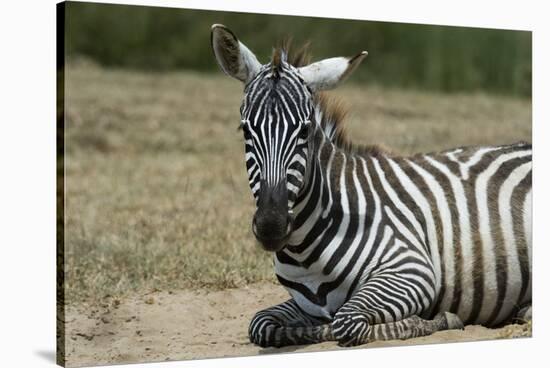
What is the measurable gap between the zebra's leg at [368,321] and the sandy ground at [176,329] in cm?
7

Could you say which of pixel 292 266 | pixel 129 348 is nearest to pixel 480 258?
pixel 292 266

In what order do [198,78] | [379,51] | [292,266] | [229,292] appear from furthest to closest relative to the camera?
[198,78] → [379,51] → [229,292] → [292,266]

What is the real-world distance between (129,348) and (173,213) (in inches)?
119

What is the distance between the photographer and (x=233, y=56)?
5.79 m

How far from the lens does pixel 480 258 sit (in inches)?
244

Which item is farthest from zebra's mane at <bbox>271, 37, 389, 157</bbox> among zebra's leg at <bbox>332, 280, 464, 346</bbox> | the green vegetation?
the green vegetation

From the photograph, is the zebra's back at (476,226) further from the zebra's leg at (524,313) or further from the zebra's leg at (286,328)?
the zebra's leg at (286,328)

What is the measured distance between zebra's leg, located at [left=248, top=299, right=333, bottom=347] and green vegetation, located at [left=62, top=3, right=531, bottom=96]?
3.12 meters

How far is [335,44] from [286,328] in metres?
5.19

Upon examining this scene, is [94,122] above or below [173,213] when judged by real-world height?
above

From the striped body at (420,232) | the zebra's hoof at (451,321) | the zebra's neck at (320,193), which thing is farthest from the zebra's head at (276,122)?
the zebra's hoof at (451,321)

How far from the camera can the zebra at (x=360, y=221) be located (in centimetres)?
552

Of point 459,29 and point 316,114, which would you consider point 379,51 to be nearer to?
point 459,29

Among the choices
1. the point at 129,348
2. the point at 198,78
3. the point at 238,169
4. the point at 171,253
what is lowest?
the point at 129,348
